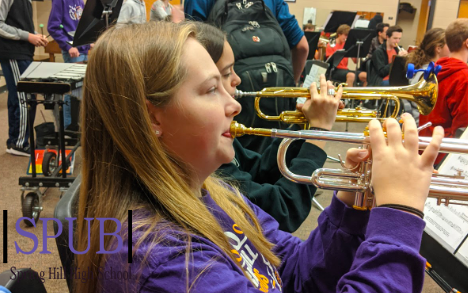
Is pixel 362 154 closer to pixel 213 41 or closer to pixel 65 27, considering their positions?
pixel 213 41

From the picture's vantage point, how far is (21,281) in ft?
2.51

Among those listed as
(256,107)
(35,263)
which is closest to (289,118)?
(256,107)

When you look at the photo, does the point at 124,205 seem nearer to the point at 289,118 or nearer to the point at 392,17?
the point at 289,118

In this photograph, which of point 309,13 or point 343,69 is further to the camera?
point 309,13

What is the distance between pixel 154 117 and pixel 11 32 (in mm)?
Answer: 3355

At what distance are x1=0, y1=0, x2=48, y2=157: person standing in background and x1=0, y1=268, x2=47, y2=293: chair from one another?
126 inches

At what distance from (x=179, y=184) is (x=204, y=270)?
0.80 ft

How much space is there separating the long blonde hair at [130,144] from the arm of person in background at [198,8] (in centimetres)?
142

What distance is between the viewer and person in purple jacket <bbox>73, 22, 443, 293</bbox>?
0.82 meters

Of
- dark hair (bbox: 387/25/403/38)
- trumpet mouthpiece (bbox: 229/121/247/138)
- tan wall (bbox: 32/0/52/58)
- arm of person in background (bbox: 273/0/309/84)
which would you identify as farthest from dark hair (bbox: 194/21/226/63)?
tan wall (bbox: 32/0/52/58)

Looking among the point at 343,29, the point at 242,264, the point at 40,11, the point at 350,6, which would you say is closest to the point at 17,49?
the point at 242,264

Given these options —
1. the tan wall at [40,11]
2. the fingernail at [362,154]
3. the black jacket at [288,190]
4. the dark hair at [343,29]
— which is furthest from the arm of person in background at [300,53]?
the tan wall at [40,11]

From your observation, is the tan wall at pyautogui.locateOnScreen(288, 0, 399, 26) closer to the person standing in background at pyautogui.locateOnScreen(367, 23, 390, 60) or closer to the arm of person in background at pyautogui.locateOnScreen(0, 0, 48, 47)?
the person standing in background at pyautogui.locateOnScreen(367, 23, 390, 60)

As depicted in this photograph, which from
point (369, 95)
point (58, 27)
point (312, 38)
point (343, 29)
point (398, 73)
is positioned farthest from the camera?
point (343, 29)
